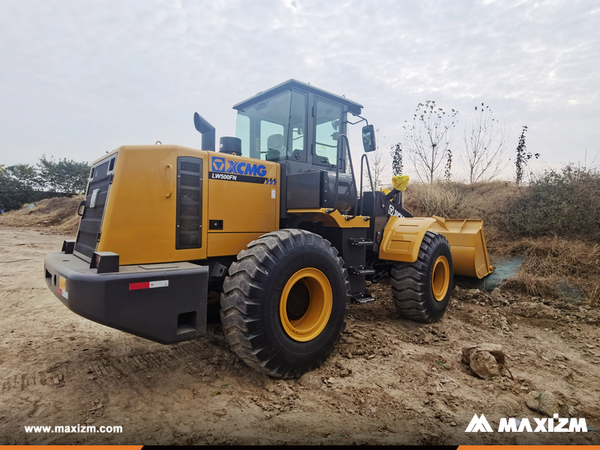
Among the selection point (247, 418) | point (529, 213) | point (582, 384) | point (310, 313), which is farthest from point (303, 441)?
point (529, 213)

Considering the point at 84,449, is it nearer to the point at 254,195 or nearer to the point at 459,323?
the point at 254,195

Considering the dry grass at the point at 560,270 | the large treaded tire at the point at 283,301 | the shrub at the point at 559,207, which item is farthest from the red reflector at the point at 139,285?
the shrub at the point at 559,207

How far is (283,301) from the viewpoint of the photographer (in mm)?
3447

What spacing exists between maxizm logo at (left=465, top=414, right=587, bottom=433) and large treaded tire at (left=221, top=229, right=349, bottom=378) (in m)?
1.44

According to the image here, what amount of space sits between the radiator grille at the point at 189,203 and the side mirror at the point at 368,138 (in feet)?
7.25

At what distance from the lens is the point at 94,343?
4.44 m

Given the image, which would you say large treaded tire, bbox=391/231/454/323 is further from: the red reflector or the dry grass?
the red reflector

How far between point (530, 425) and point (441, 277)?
3062 millimetres

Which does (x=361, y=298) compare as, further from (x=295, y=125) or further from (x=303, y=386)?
(x=295, y=125)

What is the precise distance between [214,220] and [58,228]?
71.8 feet

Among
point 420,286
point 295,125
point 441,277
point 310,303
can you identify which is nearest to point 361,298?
point 310,303

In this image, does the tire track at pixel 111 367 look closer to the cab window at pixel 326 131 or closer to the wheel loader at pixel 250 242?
the wheel loader at pixel 250 242

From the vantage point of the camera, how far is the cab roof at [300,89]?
14.9 ft

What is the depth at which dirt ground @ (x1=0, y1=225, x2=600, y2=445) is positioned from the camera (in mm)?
2770
